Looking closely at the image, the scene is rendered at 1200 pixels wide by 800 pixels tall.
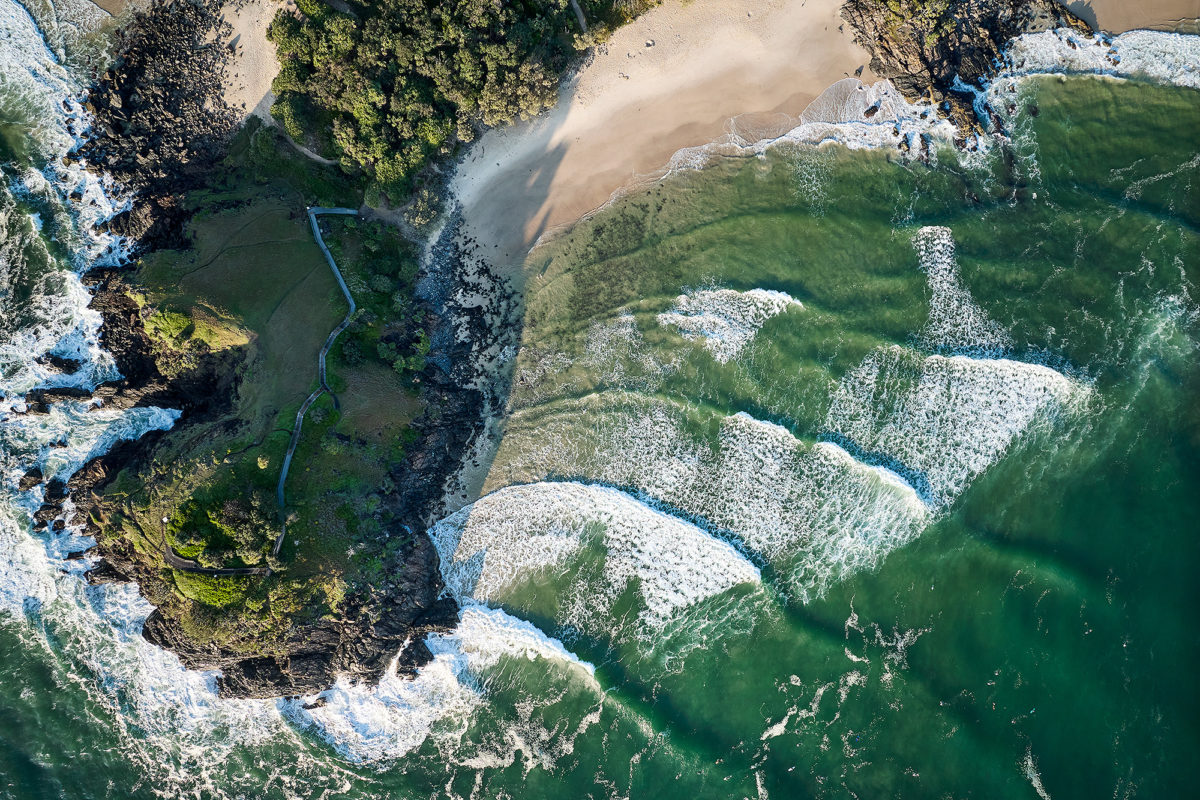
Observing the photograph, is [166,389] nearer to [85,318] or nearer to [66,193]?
[85,318]

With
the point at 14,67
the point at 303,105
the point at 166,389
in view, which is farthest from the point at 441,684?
the point at 14,67

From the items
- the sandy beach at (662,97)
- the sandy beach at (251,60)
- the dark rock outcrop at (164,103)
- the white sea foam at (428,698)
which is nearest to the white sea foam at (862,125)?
the sandy beach at (662,97)

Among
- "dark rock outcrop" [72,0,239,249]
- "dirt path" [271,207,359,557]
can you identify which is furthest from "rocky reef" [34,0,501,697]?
"dirt path" [271,207,359,557]

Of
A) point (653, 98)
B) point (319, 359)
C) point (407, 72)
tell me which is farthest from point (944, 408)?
point (407, 72)

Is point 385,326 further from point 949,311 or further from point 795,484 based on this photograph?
point 949,311

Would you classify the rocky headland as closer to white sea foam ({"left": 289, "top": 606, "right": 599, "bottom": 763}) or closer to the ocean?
white sea foam ({"left": 289, "top": 606, "right": 599, "bottom": 763})

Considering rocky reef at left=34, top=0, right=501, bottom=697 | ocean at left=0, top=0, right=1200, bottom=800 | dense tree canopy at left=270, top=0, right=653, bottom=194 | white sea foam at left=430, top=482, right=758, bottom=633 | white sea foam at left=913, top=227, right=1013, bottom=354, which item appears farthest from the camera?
white sea foam at left=430, top=482, right=758, bottom=633
